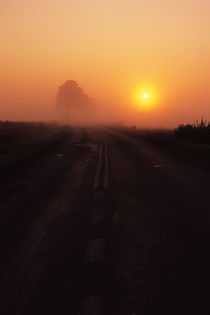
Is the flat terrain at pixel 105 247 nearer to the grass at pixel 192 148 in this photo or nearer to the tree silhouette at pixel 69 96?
the grass at pixel 192 148

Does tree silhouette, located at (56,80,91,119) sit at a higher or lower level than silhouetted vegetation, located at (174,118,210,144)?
higher

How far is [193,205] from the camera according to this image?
21.0ft

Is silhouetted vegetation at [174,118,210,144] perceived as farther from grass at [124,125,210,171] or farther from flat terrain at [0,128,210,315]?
flat terrain at [0,128,210,315]

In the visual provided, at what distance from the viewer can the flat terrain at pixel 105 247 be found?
118 inches

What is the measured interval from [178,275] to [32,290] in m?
1.87

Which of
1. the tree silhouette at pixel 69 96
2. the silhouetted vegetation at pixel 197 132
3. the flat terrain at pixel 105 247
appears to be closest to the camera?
the flat terrain at pixel 105 247

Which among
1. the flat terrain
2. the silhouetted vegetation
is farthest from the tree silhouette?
the flat terrain

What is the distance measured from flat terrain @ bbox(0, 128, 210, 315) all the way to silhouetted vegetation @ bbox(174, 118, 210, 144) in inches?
520

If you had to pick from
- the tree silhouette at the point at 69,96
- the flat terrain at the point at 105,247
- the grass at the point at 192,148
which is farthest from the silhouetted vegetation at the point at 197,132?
the tree silhouette at the point at 69,96

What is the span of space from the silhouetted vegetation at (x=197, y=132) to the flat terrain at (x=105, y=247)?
13.2m

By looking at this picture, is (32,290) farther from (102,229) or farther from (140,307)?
(102,229)

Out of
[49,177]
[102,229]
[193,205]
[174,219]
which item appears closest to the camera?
[102,229]

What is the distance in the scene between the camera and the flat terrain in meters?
3.00

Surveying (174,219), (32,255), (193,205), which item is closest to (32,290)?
(32,255)
